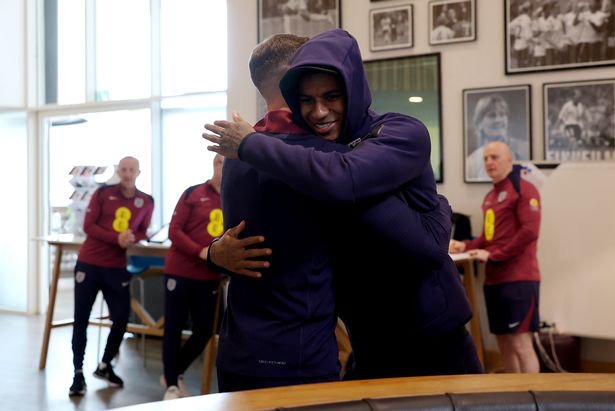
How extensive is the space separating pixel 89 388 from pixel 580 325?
3.24 meters

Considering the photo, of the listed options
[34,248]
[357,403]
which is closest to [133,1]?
[34,248]

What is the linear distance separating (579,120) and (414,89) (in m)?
1.27

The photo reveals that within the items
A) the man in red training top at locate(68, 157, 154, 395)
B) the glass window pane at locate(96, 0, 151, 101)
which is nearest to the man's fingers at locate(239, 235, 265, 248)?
the man in red training top at locate(68, 157, 154, 395)

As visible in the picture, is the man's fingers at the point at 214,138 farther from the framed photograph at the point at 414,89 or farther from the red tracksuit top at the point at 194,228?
the framed photograph at the point at 414,89

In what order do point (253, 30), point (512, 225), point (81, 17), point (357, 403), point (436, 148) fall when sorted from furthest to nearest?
1. point (81, 17)
2. point (253, 30)
3. point (436, 148)
4. point (512, 225)
5. point (357, 403)

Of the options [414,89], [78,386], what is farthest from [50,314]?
[414,89]

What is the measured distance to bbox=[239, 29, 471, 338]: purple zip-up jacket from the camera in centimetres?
138

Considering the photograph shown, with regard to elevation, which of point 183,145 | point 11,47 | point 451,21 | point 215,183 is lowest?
point 215,183

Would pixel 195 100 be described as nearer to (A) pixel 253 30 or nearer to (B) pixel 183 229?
(A) pixel 253 30

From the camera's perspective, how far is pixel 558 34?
212 inches

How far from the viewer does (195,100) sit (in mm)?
7746

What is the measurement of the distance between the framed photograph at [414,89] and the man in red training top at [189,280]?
6.23 ft

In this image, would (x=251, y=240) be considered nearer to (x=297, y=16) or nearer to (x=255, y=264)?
(x=255, y=264)

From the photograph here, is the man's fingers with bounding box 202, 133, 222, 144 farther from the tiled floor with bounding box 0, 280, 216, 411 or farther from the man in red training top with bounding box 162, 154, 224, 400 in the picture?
the tiled floor with bounding box 0, 280, 216, 411
